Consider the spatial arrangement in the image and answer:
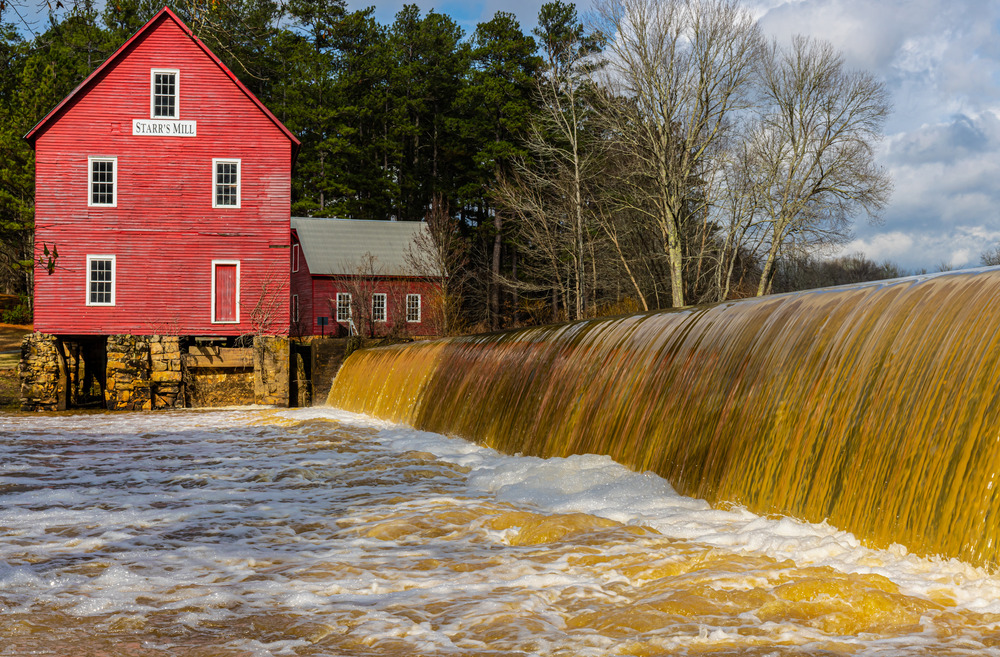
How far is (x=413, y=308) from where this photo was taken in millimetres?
36219

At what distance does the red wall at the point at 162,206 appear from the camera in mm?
21797

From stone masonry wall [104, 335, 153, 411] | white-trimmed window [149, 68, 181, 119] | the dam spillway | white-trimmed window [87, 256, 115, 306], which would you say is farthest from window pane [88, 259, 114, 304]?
the dam spillway

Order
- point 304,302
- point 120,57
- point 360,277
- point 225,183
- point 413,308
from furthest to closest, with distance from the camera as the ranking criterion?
point 304,302 → point 413,308 → point 360,277 → point 225,183 → point 120,57

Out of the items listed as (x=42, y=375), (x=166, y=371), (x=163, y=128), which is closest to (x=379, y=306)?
(x=163, y=128)

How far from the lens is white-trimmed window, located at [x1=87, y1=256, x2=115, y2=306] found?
71.7 ft

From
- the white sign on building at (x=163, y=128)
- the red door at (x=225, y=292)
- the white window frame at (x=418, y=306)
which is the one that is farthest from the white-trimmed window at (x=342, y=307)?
the white sign on building at (x=163, y=128)

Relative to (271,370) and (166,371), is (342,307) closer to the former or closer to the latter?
(271,370)

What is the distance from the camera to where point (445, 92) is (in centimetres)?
4859

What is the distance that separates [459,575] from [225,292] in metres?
19.6

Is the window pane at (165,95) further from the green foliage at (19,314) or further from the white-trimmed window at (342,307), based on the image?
the green foliage at (19,314)

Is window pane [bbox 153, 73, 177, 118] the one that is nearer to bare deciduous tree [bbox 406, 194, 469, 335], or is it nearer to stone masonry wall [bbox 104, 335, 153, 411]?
stone masonry wall [bbox 104, 335, 153, 411]

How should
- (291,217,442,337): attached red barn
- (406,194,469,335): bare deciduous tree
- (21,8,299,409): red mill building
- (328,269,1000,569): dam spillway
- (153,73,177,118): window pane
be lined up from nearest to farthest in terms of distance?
(328,269,1000,569): dam spillway
(21,8,299,409): red mill building
(153,73,177,118): window pane
(406,194,469,335): bare deciduous tree
(291,217,442,337): attached red barn

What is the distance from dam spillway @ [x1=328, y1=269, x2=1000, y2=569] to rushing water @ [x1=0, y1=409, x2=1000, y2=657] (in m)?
0.21

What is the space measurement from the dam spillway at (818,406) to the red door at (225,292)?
599 inches
